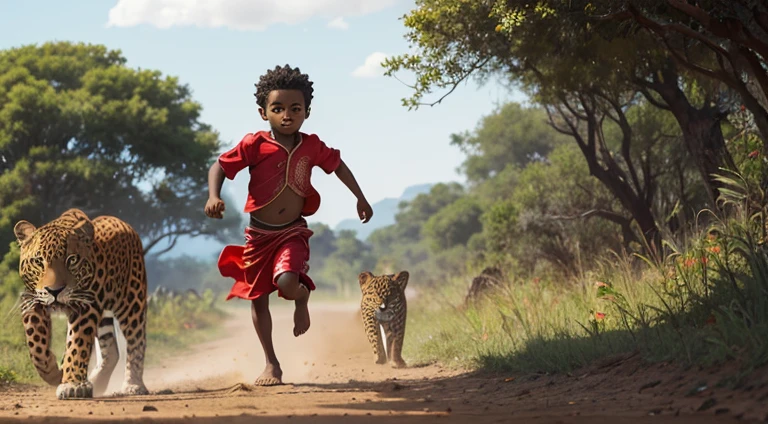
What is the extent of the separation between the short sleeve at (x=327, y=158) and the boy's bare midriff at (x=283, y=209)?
367 mm

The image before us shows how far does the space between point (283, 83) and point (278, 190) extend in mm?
940

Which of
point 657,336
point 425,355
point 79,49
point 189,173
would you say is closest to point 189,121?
point 189,173

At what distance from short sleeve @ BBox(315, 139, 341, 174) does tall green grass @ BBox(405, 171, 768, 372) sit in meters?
2.46

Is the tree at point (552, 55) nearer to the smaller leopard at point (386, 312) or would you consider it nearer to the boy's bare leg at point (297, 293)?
the smaller leopard at point (386, 312)

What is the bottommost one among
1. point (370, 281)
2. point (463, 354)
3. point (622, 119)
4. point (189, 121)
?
point (463, 354)

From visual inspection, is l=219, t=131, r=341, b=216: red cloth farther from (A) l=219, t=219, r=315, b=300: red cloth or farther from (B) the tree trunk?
(B) the tree trunk

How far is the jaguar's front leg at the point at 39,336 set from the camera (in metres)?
7.64

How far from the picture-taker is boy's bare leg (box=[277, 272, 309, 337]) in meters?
7.94

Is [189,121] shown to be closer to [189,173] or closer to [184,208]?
[189,173]

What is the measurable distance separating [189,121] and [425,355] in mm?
20392

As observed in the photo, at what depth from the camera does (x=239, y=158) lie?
26.8ft

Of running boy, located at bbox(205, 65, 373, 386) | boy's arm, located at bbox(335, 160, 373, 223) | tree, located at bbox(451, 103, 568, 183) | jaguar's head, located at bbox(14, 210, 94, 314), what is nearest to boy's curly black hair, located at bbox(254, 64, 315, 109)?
running boy, located at bbox(205, 65, 373, 386)

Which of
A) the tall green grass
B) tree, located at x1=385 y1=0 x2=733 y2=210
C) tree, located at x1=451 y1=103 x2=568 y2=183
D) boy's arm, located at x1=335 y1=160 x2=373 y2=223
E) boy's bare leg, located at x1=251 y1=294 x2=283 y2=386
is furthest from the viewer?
tree, located at x1=451 y1=103 x2=568 y2=183

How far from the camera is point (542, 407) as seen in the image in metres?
6.10
